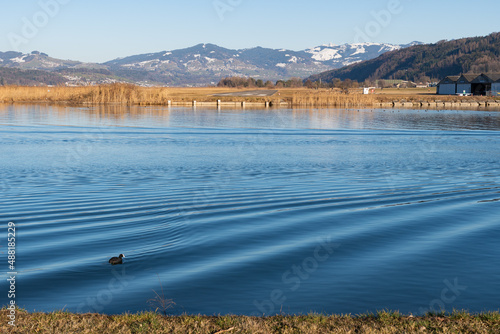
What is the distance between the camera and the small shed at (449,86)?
117938mm

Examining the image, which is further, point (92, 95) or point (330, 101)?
point (330, 101)

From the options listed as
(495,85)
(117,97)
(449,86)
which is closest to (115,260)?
(117,97)

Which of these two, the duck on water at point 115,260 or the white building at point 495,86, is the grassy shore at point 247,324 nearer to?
the duck on water at point 115,260

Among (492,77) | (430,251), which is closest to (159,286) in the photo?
(430,251)

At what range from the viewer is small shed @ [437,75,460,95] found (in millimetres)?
117938

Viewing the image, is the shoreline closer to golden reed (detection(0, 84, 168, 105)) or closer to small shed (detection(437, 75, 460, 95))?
golden reed (detection(0, 84, 168, 105))

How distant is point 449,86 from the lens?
11956cm

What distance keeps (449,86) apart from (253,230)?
11798cm

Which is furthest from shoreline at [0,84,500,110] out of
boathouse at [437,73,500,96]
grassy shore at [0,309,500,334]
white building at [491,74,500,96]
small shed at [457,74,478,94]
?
grassy shore at [0,309,500,334]

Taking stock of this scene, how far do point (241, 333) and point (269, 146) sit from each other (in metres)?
23.6

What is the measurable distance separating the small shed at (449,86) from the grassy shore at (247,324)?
120061mm

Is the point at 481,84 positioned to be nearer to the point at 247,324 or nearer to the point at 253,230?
the point at 253,230

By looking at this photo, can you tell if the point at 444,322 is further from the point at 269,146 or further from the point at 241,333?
the point at 269,146

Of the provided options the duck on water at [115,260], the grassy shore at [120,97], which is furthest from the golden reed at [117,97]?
the duck on water at [115,260]
